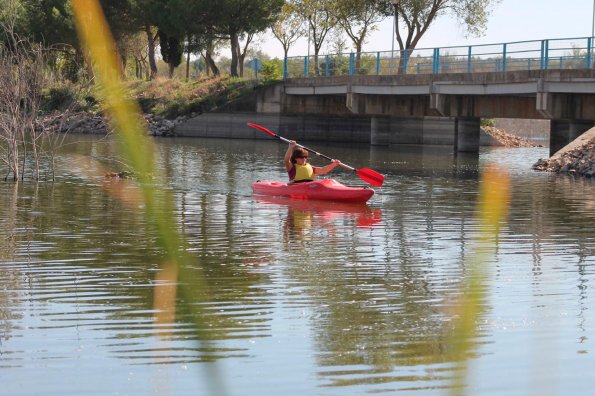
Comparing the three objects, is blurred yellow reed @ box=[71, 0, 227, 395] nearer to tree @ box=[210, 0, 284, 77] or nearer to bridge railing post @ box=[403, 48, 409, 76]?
tree @ box=[210, 0, 284, 77]

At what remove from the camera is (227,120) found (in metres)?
57.3

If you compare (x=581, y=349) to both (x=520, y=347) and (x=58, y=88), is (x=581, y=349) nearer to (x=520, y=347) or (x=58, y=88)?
(x=520, y=347)

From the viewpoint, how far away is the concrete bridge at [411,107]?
1447 inches

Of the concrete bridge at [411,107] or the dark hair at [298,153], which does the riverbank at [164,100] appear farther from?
the dark hair at [298,153]

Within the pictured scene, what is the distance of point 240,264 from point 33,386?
18.3 feet

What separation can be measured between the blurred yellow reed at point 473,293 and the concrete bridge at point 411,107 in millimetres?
14805

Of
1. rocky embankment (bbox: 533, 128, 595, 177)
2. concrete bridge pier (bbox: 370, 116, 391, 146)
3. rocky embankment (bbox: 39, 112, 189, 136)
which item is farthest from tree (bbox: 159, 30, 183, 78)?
rocky embankment (bbox: 533, 128, 595, 177)

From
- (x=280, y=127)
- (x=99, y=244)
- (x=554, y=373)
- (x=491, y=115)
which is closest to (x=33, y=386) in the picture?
(x=554, y=373)

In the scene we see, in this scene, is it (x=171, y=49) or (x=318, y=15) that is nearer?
(x=171, y=49)

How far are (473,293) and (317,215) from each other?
8502 millimetres

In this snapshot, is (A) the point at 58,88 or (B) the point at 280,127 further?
(A) the point at 58,88

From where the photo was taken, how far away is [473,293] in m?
11.4

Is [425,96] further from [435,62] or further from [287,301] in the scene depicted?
[287,301]

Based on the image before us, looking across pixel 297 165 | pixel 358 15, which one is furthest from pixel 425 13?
pixel 297 165
